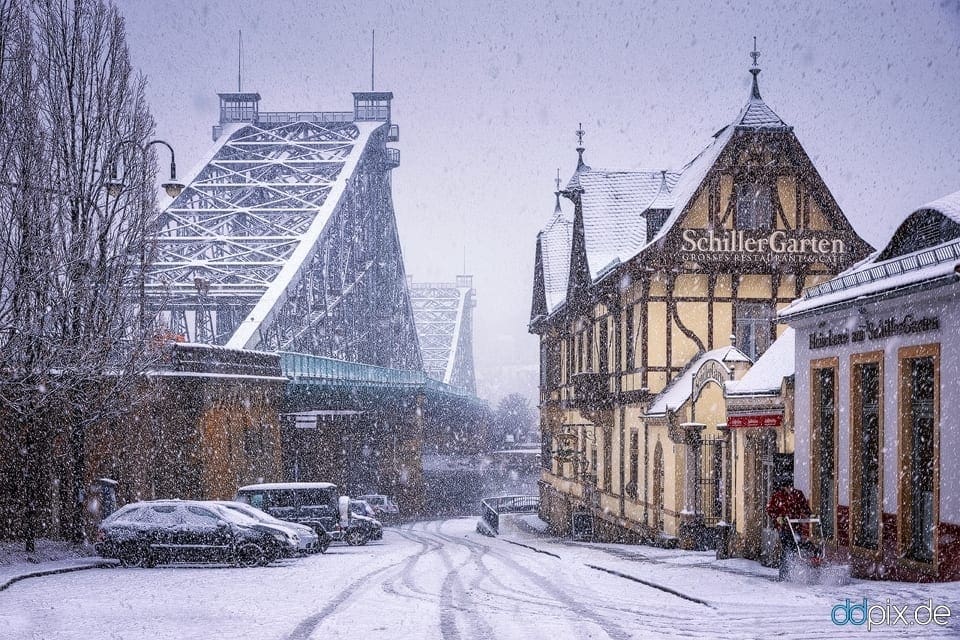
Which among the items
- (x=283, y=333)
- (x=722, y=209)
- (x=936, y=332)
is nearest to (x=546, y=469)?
(x=283, y=333)

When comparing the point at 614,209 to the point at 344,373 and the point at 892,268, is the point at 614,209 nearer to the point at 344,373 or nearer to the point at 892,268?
the point at 344,373

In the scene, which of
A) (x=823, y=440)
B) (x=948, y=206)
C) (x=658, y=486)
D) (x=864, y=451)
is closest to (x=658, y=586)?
(x=864, y=451)

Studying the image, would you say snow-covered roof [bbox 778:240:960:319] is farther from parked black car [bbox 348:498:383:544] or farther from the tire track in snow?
parked black car [bbox 348:498:383:544]

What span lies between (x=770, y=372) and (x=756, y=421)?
122 cm

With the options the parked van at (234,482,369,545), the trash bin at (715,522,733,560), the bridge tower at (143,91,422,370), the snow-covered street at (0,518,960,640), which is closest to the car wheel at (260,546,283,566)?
the snow-covered street at (0,518,960,640)

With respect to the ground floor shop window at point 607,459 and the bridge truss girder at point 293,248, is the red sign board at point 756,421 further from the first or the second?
the bridge truss girder at point 293,248

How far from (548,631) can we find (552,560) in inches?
534

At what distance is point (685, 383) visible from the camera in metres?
29.4

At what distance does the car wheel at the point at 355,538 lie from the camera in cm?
3759

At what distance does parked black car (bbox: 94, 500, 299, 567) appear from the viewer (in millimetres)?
23141

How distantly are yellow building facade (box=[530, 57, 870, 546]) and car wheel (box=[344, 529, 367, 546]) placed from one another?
8.15 m

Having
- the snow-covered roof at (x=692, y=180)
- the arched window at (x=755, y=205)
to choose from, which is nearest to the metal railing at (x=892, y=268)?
the snow-covered roof at (x=692, y=180)

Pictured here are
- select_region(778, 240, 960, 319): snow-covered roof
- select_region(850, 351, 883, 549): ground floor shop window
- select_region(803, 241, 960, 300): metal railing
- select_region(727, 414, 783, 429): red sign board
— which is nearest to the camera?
select_region(778, 240, 960, 319): snow-covered roof

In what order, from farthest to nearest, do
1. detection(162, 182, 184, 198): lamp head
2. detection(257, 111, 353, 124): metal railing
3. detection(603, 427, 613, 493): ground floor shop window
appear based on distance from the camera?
detection(257, 111, 353, 124): metal railing
detection(603, 427, 613, 493): ground floor shop window
detection(162, 182, 184, 198): lamp head
